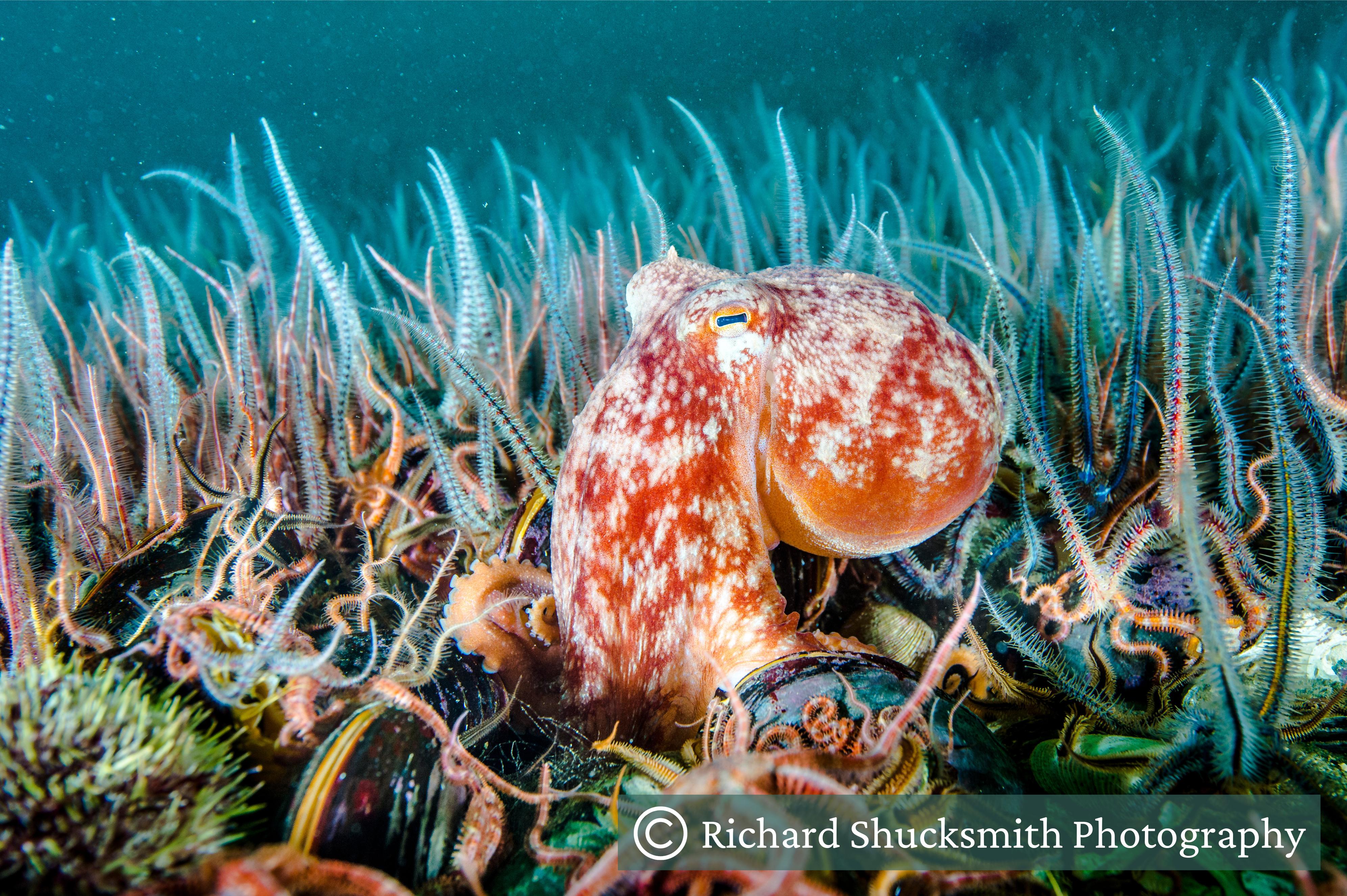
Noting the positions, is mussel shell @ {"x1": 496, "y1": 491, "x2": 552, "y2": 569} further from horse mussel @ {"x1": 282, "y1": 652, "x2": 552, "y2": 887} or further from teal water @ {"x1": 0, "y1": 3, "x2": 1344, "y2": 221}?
teal water @ {"x1": 0, "y1": 3, "x2": 1344, "y2": 221}

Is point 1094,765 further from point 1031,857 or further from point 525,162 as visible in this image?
point 525,162

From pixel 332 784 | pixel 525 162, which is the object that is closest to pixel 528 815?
pixel 332 784

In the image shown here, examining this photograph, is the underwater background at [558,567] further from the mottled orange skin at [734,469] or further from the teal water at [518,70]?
the teal water at [518,70]

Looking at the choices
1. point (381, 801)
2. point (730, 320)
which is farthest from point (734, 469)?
point (381, 801)

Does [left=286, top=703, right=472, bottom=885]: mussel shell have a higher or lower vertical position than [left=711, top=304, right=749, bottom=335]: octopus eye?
lower

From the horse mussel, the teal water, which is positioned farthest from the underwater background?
the teal water

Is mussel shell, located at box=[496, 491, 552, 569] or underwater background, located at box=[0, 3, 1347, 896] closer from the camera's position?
underwater background, located at box=[0, 3, 1347, 896]

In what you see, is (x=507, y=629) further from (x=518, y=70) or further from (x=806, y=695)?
(x=518, y=70)
